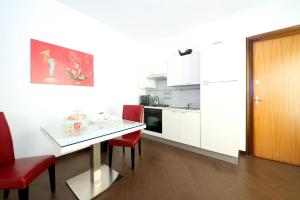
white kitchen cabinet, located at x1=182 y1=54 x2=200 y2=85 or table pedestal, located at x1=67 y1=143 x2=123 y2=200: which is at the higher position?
white kitchen cabinet, located at x1=182 y1=54 x2=200 y2=85

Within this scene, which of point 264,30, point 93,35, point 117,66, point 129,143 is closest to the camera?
point 129,143

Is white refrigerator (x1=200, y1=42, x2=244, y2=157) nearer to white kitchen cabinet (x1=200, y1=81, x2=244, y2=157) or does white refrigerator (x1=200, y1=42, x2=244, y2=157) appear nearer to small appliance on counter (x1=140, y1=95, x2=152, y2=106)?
white kitchen cabinet (x1=200, y1=81, x2=244, y2=157)

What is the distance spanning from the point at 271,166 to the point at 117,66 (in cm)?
360

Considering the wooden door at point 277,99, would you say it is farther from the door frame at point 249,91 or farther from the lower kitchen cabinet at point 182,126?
the lower kitchen cabinet at point 182,126

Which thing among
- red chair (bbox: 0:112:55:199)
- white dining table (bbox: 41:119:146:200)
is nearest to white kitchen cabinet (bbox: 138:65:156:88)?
white dining table (bbox: 41:119:146:200)

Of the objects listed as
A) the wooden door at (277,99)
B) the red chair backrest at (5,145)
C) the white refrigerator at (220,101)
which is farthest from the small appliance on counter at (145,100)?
the red chair backrest at (5,145)

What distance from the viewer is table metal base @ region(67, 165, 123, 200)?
1376 mm

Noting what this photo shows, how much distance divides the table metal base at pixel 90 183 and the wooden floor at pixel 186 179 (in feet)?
0.21

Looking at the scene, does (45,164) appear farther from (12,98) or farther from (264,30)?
(264,30)

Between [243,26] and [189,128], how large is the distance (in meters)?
2.21

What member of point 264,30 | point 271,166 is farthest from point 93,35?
point 271,166

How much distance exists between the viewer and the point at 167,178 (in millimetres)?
1681

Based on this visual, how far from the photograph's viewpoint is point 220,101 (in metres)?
2.14

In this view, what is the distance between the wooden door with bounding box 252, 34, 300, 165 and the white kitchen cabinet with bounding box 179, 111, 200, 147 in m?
1.09
